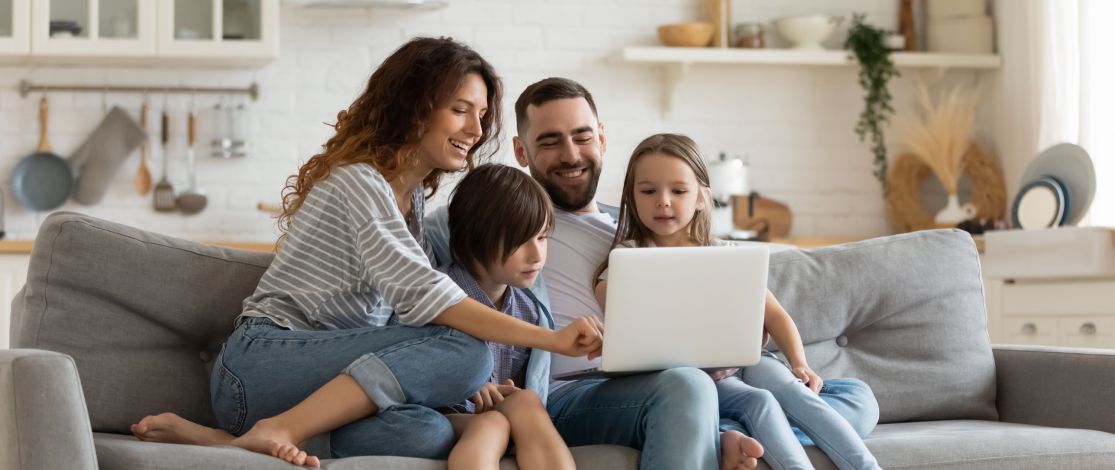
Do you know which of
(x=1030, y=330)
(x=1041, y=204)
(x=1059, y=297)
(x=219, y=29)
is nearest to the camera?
(x=1059, y=297)

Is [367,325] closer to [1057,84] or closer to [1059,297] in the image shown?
[1059,297]

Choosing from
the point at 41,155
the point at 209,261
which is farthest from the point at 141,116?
the point at 209,261

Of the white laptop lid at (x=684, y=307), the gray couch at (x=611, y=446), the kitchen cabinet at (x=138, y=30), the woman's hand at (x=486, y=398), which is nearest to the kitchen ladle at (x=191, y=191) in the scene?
the kitchen cabinet at (x=138, y=30)

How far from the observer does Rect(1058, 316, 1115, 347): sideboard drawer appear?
3.58 metres

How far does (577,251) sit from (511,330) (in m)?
0.54

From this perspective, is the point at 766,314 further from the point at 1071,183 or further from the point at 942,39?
the point at 942,39

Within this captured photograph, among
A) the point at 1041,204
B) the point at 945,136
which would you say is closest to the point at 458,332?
Answer: the point at 1041,204

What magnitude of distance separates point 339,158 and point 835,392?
0.93 m

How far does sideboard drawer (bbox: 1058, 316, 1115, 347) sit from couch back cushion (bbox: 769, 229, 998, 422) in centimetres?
119

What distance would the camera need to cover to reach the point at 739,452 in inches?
74.6

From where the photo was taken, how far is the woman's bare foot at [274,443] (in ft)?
5.75

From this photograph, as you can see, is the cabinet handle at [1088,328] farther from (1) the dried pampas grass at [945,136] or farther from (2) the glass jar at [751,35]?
(2) the glass jar at [751,35]

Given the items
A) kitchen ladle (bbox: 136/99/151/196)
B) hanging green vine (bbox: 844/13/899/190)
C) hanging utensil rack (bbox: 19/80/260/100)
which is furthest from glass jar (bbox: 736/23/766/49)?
kitchen ladle (bbox: 136/99/151/196)

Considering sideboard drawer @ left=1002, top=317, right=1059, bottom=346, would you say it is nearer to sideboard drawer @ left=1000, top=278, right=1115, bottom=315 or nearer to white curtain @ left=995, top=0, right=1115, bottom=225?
sideboard drawer @ left=1000, top=278, right=1115, bottom=315
